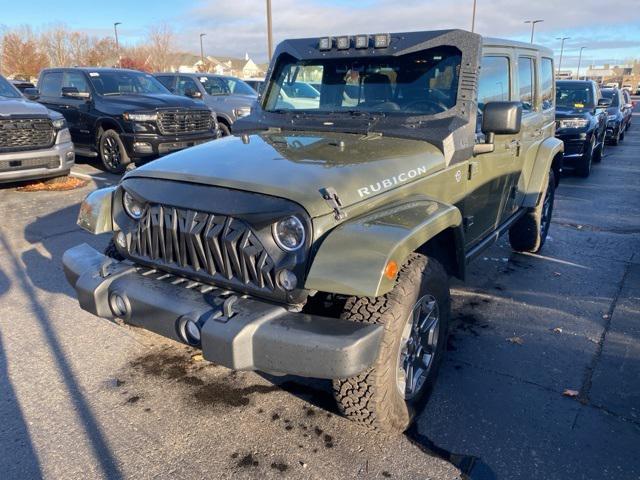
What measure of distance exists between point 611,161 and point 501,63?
10572 millimetres

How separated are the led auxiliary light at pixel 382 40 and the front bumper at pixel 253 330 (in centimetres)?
212

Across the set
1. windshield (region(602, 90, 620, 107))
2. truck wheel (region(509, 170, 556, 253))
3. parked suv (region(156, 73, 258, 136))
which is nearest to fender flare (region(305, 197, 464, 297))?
truck wheel (region(509, 170, 556, 253))

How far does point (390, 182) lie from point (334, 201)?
0.51 metres

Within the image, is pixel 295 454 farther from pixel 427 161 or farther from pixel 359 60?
pixel 359 60

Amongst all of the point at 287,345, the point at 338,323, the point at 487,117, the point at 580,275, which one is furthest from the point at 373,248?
the point at 580,275

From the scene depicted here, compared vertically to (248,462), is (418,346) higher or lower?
higher

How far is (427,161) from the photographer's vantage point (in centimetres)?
318

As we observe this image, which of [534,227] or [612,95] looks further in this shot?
[612,95]

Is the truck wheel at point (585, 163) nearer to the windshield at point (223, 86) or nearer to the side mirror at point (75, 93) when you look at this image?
the windshield at point (223, 86)

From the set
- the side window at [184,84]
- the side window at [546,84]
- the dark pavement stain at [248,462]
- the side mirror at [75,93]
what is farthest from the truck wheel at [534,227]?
the side window at [184,84]

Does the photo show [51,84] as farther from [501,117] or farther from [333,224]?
[333,224]

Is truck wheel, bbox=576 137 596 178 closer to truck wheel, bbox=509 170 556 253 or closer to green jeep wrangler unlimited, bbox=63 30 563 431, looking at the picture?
truck wheel, bbox=509 170 556 253

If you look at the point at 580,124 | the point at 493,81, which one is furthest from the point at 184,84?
the point at 493,81

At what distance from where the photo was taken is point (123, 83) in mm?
10031
